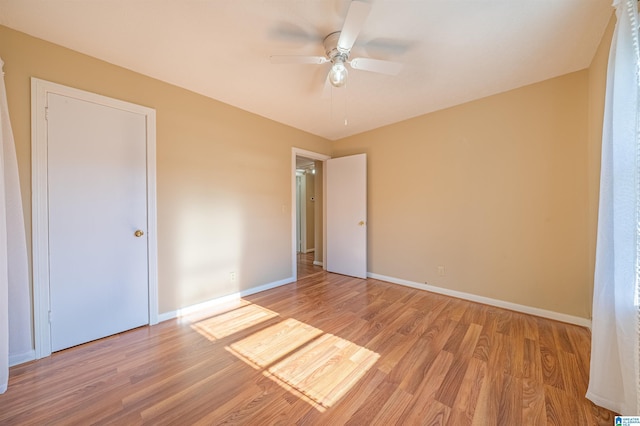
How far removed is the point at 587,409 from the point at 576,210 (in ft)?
5.87

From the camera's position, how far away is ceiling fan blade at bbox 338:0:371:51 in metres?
1.23

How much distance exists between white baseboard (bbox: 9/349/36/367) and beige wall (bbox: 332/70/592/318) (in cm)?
379

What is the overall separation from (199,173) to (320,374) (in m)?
2.36

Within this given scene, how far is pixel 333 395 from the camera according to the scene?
1431 mm

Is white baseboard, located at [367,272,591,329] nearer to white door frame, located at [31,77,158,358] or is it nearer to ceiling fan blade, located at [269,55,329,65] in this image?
ceiling fan blade, located at [269,55,329,65]

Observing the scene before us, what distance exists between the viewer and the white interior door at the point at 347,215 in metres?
3.80

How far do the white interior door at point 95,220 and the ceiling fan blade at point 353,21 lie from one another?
6.73 feet

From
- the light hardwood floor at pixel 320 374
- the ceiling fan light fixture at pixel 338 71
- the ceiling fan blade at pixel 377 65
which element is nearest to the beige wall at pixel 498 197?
the light hardwood floor at pixel 320 374

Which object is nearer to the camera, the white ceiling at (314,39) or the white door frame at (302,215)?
the white ceiling at (314,39)

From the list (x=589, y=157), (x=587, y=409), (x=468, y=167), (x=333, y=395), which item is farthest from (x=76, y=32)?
(x=589, y=157)

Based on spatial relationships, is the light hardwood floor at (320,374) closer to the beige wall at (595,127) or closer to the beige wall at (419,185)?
the beige wall at (419,185)

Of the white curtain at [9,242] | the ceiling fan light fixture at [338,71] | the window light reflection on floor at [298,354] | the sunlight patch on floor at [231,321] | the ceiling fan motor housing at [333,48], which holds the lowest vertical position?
the sunlight patch on floor at [231,321]

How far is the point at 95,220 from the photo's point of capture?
2.00 metres

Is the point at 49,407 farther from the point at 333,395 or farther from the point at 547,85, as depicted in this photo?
the point at 547,85
